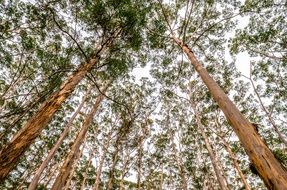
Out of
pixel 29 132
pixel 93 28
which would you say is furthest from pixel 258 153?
pixel 93 28

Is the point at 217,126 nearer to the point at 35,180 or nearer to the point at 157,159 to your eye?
the point at 157,159

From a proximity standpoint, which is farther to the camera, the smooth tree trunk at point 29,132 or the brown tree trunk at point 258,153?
the smooth tree trunk at point 29,132

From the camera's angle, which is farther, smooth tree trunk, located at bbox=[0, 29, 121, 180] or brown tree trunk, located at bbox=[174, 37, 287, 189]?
smooth tree trunk, located at bbox=[0, 29, 121, 180]

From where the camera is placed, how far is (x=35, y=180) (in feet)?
17.3

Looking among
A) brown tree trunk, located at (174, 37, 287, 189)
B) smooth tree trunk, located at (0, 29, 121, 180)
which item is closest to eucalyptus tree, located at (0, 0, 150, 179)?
smooth tree trunk, located at (0, 29, 121, 180)

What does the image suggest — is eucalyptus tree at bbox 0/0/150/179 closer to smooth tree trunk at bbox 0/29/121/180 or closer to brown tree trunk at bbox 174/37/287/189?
smooth tree trunk at bbox 0/29/121/180

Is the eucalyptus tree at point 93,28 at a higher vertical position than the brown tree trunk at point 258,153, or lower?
higher

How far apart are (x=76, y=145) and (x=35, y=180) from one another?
254 cm

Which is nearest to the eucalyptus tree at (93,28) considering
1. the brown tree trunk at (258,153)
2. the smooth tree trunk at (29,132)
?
Answer: the smooth tree trunk at (29,132)

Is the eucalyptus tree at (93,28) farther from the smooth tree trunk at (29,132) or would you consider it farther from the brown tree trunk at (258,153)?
the brown tree trunk at (258,153)

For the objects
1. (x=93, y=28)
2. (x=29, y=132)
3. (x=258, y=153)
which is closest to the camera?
(x=258, y=153)

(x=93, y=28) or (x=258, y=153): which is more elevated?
(x=93, y=28)

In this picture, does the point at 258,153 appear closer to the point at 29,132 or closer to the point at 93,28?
the point at 29,132

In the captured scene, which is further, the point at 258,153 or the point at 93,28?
the point at 93,28
